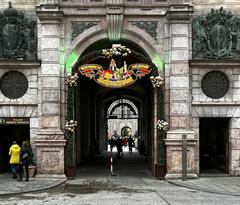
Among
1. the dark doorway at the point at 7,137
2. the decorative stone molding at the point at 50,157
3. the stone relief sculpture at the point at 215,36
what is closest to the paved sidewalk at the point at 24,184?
the decorative stone molding at the point at 50,157

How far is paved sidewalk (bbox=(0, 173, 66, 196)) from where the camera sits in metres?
14.9

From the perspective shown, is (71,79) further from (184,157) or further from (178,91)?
(184,157)

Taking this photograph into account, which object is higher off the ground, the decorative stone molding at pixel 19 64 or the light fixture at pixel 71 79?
the decorative stone molding at pixel 19 64

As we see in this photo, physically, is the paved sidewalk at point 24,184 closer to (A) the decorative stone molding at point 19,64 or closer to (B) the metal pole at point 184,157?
(A) the decorative stone molding at point 19,64

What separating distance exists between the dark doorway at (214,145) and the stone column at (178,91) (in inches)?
84.1

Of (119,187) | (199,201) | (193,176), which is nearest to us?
(199,201)

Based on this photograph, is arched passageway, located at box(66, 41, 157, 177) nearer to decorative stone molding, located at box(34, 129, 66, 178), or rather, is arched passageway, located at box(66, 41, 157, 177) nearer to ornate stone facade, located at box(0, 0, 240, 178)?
ornate stone facade, located at box(0, 0, 240, 178)

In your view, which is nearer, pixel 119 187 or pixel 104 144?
pixel 119 187

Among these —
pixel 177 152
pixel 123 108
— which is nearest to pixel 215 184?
Answer: pixel 177 152

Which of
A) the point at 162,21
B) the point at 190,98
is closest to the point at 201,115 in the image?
the point at 190,98

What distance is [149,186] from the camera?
16344mm

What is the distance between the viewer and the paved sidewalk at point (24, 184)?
585 inches

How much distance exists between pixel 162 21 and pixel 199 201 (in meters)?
8.67

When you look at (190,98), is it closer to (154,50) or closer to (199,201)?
(154,50)
